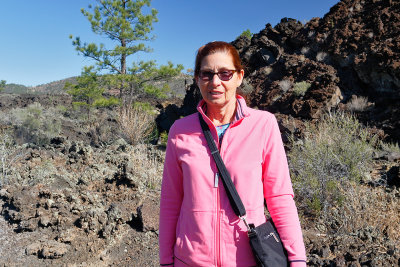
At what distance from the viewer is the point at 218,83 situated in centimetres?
125

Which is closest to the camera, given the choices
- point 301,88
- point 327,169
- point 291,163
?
point 327,169

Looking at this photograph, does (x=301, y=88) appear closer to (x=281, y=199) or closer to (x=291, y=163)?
(x=291, y=163)

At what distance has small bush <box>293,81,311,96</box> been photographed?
8.02 metres

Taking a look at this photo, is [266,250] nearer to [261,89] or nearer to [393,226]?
[393,226]

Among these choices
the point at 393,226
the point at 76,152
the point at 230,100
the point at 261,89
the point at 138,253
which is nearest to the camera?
the point at 230,100

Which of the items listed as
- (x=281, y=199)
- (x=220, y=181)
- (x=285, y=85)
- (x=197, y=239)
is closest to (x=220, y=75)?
(x=220, y=181)

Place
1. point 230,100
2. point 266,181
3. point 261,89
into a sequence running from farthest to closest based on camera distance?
point 261,89, point 230,100, point 266,181

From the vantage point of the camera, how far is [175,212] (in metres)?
1.35

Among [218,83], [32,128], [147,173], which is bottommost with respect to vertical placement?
[147,173]

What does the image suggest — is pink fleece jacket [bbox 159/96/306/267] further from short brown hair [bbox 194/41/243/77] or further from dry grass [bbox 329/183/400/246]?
dry grass [bbox 329/183/400/246]

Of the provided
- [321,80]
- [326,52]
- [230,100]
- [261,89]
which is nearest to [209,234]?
[230,100]

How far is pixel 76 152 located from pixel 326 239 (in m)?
5.61

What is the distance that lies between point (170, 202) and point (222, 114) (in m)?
0.47

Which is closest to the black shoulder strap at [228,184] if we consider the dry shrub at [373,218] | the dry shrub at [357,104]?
the dry shrub at [373,218]
